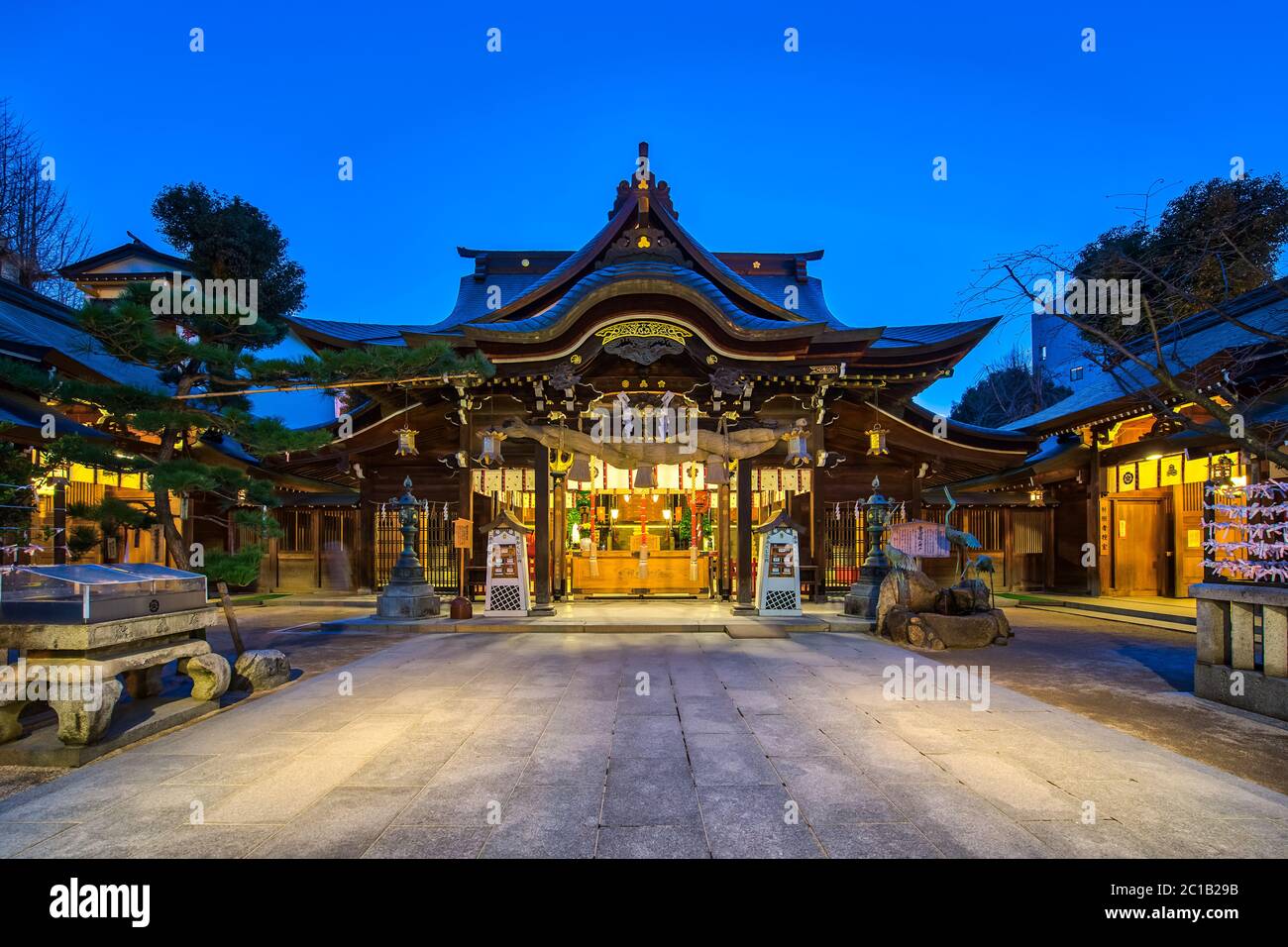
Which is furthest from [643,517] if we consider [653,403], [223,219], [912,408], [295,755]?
[223,219]

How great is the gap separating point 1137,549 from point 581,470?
Result: 1585 cm

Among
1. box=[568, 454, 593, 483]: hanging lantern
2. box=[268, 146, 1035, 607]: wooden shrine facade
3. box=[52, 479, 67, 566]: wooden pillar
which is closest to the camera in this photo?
box=[52, 479, 67, 566]: wooden pillar

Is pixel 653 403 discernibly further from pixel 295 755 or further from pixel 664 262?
pixel 295 755

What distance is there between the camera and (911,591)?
10633mm

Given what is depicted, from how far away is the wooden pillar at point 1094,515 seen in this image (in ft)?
54.9

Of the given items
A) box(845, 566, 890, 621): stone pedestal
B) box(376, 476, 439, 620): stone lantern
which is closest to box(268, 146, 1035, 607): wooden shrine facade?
box(376, 476, 439, 620): stone lantern

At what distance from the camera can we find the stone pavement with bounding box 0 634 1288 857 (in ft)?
11.5

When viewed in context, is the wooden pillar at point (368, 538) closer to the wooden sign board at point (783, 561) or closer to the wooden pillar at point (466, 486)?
the wooden pillar at point (466, 486)

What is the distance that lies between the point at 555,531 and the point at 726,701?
9190 millimetres

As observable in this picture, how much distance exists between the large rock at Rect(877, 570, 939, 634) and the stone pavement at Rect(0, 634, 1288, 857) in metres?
3.69

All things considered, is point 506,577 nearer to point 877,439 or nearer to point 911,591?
point 911,591

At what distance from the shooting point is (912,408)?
16.3 m

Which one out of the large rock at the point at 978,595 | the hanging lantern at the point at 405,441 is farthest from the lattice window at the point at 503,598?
the large rock at the point at 978,595

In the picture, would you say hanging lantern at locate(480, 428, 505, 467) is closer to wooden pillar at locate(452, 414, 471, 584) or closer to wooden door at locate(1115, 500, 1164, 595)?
wooden pillar at locate(452, 414, 471, 584)
